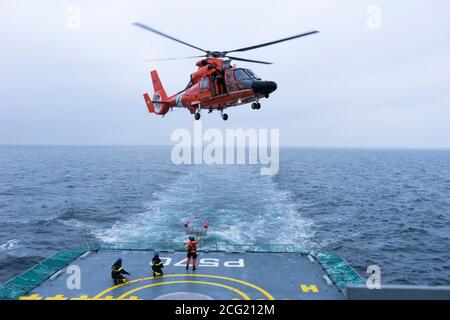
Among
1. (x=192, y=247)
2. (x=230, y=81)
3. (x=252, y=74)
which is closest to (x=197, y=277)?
(x=192, y=247)

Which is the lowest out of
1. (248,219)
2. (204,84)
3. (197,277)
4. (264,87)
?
(248,219)

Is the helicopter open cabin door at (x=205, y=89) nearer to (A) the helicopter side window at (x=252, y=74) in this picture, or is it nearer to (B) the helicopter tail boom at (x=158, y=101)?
(A) the helicopter side window at (x=252, y=74)

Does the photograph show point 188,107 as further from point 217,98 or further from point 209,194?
point 209,194

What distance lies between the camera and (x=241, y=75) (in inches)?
742

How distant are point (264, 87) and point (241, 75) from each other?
1.76 metres

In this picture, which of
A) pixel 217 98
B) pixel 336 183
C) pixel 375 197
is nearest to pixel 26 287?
pixel 217 98

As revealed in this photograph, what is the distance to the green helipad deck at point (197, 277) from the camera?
50.7 ft

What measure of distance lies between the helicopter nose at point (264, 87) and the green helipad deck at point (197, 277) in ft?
30.3

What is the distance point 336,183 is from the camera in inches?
3147

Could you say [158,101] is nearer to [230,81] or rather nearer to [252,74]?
[230,81]

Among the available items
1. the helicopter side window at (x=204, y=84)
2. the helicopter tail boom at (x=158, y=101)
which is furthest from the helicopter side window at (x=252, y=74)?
the helicopter tail boom at (x=158, y=101)

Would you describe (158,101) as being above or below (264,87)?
above

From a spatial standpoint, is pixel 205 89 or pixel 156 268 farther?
pixel 205 89

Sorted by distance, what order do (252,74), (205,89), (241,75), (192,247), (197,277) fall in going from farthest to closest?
(205,89) < (252,74) < (241,75) < (192,247) < (197,277)
